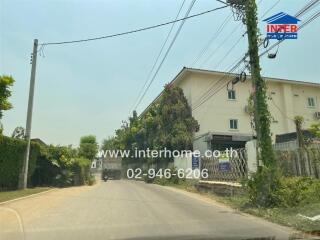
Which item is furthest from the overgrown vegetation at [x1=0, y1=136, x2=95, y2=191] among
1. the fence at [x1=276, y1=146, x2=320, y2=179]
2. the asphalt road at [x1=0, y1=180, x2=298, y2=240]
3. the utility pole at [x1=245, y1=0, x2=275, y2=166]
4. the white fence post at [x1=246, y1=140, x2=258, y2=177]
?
the fence at [x1=276, y1=146, x2=320, y2=179]

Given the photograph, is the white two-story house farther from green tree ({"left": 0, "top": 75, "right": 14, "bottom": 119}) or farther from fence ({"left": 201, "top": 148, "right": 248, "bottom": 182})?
green tree ({"left": 0, "top": 75, "right": 14, "bottom": 119})

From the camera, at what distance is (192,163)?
1283 inches

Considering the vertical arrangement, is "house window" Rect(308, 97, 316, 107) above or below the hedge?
above

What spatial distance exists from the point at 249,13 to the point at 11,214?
1138 centimetres

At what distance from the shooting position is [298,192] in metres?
14.9

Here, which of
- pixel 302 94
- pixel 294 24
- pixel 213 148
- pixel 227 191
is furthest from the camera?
pixel 302 94

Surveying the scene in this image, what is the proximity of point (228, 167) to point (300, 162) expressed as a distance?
8.18 meters

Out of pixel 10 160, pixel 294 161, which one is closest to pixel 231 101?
pixel 10 160

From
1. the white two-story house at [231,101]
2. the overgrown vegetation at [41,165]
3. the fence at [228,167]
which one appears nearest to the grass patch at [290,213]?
the fence at [228,167]

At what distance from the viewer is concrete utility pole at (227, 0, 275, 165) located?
1634 cm

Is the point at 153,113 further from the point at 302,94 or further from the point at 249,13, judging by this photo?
the point at 249,13

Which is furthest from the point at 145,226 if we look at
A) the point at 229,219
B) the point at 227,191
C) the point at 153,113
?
the point at 153,113

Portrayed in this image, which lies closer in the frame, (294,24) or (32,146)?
(294,24)

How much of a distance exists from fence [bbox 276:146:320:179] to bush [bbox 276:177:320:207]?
874mm
